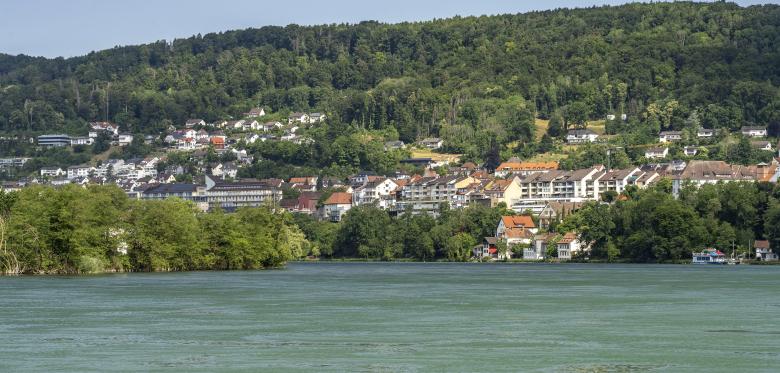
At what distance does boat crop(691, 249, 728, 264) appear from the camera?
93812mm

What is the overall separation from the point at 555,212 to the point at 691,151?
3993cm

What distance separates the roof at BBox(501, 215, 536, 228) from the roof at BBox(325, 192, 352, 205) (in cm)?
3374

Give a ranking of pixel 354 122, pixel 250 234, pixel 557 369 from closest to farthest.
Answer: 1. pixel 557 369
2. pixel 250 234
3. pixel 354 122

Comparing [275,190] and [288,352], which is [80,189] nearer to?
[288,352]

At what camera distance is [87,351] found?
1253 inches

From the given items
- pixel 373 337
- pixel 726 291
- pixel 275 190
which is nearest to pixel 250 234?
pixel 726 291

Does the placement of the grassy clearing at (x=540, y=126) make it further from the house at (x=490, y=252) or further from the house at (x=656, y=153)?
the house at (x=490, y=252)

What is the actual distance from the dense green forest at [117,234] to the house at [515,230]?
36697 millimetres

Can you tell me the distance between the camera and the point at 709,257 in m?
94.4

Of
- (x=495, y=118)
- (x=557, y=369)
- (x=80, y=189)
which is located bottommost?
(x=557, y=369)

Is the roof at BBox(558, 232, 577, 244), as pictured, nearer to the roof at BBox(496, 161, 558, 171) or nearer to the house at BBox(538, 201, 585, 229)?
the house at BBox(538, 201, 585, 229)

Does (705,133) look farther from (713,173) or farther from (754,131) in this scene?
(713,173)

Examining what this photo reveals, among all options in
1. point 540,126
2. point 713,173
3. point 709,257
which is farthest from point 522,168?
point 709,257

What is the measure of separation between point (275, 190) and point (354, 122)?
106ft
